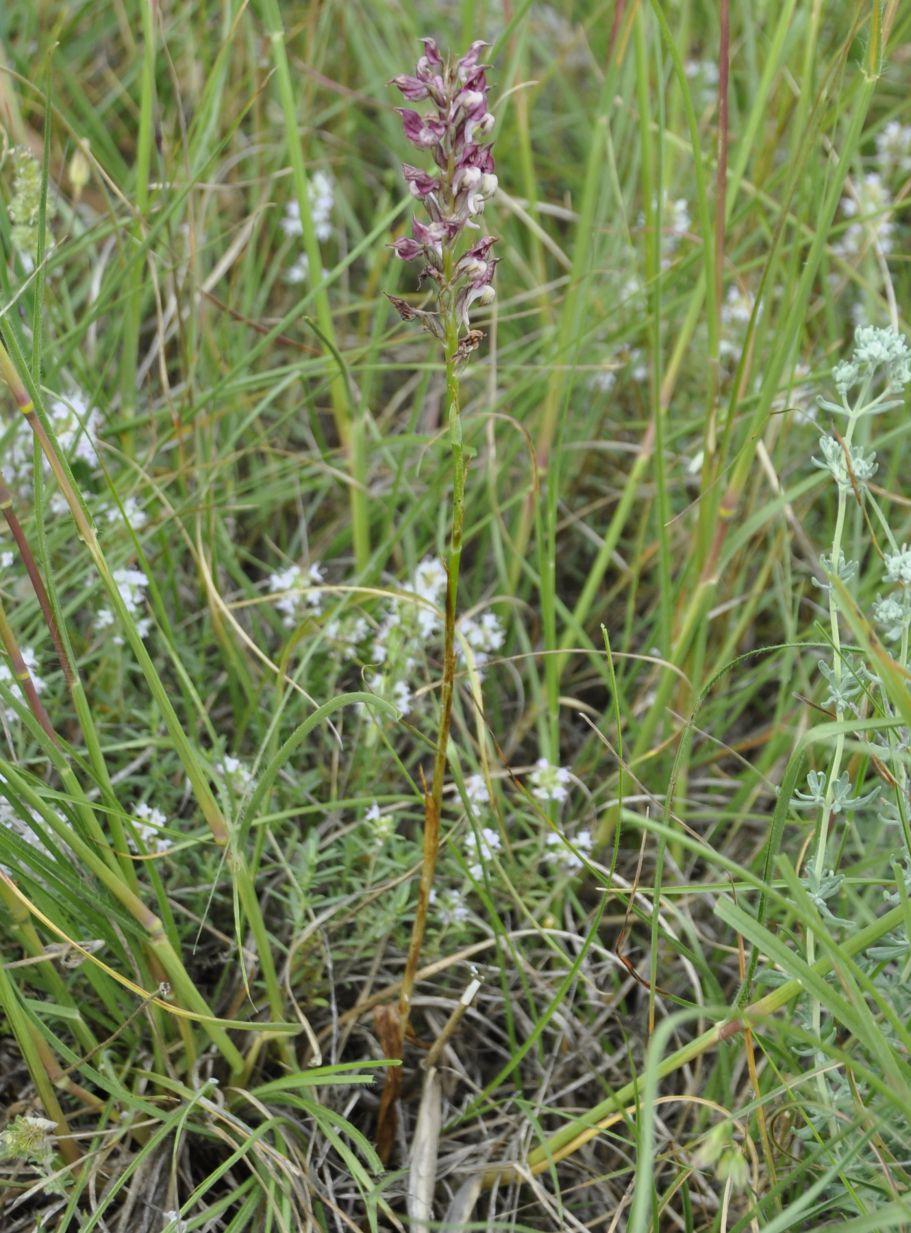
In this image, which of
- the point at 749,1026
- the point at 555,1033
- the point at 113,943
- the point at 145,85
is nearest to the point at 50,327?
the point at 145,85

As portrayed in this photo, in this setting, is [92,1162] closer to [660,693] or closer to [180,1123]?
[180,1123]

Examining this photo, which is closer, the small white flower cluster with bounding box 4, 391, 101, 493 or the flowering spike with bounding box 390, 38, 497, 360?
the flowering spike with bounding box 390, 38, 497, 360

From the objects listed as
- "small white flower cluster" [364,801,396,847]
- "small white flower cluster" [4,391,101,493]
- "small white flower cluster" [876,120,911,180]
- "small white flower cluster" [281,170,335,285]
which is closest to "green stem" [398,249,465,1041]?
"small white flower cluster" [364,801,396,847]

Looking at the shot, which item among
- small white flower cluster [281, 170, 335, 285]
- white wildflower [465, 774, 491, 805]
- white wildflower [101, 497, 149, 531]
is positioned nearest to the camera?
white wildflower [465, 774, 491, 805]

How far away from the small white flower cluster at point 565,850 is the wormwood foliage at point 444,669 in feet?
0.18

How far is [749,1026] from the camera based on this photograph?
1308mm

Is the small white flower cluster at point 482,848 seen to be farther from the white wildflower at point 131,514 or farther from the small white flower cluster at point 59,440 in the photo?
the small white flower cluster at point 59,440

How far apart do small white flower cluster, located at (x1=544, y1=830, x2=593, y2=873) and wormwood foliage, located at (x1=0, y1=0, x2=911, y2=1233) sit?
2.1 inches

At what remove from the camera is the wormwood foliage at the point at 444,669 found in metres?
1.39

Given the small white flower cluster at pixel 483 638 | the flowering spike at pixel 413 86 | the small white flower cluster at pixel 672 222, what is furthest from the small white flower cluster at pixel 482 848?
the small white flower cluster at pixel 672 222

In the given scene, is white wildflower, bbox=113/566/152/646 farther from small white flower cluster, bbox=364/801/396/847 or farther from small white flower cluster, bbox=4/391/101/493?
small white flower cluster, bbox=364/801/396/847

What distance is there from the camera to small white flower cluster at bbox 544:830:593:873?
182 centimetres

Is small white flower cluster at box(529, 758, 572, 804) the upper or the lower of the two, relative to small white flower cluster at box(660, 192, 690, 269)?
lower

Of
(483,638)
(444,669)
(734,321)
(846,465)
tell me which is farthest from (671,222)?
(444,669)
